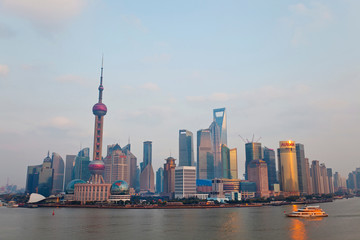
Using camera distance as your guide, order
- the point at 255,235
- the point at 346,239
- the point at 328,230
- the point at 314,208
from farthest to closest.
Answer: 1. the point at 314,208
2. the point at 328,230
3. the point at 255,235
4. the point at 346,239

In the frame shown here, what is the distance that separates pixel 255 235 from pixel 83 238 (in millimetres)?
50968

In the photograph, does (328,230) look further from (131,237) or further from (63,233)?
(63,233)

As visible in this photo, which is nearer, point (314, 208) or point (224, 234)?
point (224, 234)

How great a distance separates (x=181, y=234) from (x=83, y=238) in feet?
96.8

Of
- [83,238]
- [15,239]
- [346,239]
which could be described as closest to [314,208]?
[346,239]

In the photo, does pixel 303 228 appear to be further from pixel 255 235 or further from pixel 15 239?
pixel 15 239

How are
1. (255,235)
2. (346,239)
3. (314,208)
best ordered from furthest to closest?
(314,208) → (255,235) → (346,239)

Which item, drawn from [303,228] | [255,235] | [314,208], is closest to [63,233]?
[255,235]

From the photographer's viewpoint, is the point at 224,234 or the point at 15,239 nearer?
the point at 15,239

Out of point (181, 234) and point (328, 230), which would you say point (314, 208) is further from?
point (181, 234)

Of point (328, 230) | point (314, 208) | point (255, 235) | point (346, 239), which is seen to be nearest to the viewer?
point (346, 239)

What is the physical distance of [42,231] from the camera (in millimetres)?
111875

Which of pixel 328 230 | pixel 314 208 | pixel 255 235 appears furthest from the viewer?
pixel 314 208

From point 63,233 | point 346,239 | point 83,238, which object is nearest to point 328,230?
point 346,239
